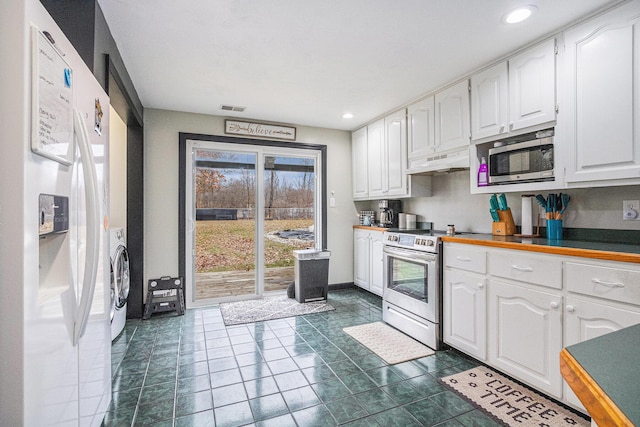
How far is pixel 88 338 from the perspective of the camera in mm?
1473

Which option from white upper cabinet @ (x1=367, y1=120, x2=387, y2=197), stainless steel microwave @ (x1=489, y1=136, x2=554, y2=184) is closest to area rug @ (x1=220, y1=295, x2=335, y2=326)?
white upper cabinet @ (x1=367, y1=120, x2=387, y2=197)

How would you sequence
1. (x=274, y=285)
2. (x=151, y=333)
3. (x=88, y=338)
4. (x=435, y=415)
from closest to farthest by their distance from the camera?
(x=88, y=338), (x=435, y=415), (x=151, y=333), (x=274, y=285)

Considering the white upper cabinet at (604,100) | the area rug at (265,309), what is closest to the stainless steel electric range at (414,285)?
the area rug at (265,309)

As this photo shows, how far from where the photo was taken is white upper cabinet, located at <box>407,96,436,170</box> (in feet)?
10.8

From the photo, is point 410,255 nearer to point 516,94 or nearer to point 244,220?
point 516,94

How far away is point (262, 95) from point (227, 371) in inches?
106

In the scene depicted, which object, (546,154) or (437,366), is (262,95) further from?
(437,366)

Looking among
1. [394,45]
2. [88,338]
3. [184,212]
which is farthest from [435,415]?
[184,212]

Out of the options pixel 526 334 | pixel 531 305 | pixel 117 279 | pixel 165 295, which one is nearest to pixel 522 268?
pixel 531 305

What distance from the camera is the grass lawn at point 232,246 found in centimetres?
421

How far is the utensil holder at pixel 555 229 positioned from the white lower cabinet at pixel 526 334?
1.87 ft

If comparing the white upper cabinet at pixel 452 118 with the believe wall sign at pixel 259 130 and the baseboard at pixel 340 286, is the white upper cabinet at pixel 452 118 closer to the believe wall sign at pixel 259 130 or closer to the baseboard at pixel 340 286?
the believe wall sign at pixel 259 130

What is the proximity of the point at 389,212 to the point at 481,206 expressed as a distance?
1.42 m

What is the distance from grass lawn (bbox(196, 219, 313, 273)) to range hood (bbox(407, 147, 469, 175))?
6.48 ft
